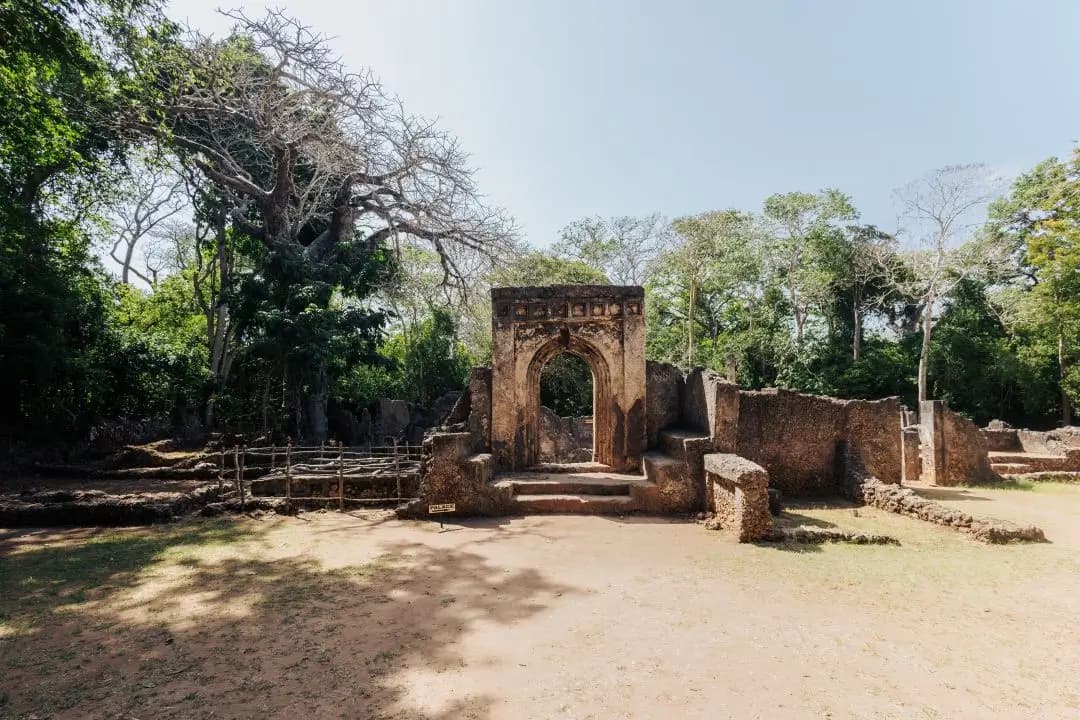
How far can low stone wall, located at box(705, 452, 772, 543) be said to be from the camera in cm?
684

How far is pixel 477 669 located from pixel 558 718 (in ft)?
2.59

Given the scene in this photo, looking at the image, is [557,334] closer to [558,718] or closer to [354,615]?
[354,615]

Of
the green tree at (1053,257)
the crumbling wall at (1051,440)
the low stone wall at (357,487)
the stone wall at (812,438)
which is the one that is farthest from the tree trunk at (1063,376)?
the low stone wall at (357,487)

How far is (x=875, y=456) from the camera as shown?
35.1 feet

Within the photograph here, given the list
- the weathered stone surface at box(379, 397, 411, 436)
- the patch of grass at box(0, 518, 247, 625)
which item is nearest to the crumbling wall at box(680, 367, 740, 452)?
the patch of grass at box(0, 518, 247, 625)

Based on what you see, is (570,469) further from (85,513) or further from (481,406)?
(85,513)

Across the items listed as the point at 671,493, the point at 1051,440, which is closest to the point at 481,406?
the point at 671,493

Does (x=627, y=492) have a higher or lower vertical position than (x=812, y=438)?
lower

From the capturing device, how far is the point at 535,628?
4.25 metres

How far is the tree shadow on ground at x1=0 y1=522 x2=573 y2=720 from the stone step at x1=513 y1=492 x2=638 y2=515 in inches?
82.9

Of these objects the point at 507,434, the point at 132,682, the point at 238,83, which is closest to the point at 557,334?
the point at 507,434

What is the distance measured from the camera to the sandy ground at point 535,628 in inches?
128

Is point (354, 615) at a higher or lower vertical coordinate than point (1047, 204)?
lower

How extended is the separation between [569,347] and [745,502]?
15.8 feet
